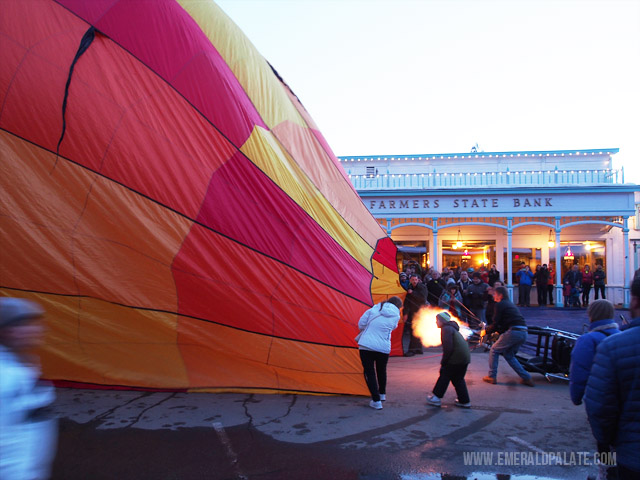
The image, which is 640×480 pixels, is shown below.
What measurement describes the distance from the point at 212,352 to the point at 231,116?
3.12 metres

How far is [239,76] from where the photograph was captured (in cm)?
678

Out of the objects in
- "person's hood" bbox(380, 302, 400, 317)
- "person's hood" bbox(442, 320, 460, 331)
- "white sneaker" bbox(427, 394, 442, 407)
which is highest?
"person's hood" bbox(380, 302, 400, 317)

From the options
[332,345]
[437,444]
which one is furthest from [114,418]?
[437,444]

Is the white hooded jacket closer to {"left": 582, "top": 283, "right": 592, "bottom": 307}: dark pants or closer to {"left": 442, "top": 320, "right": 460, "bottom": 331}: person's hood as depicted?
{"left": 442, "top": 320, "right": 460, "bottom": 331}: person's hood

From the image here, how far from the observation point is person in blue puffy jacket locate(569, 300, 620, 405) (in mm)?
3625

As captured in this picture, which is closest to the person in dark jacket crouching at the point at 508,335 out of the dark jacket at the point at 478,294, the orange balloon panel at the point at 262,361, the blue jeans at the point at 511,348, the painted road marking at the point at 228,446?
the blue jeans at the point at 511,348

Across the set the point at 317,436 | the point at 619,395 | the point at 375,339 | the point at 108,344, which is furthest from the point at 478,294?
the point at 619,395

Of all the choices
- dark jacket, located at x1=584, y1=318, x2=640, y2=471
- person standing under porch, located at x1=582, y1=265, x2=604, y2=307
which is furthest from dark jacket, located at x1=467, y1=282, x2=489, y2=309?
person standing under porch, located at x1=582, y1=265, x2=604, y2=307

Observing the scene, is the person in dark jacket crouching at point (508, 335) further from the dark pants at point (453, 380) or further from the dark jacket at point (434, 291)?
the dark jacket at point (434, 291)

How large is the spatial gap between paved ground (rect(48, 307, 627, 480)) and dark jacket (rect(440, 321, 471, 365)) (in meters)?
0.61

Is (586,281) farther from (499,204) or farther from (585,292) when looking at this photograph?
(499,204)

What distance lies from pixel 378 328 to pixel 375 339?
14 cm

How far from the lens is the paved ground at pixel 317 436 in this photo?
408 cm

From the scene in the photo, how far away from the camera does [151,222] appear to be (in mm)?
5910
